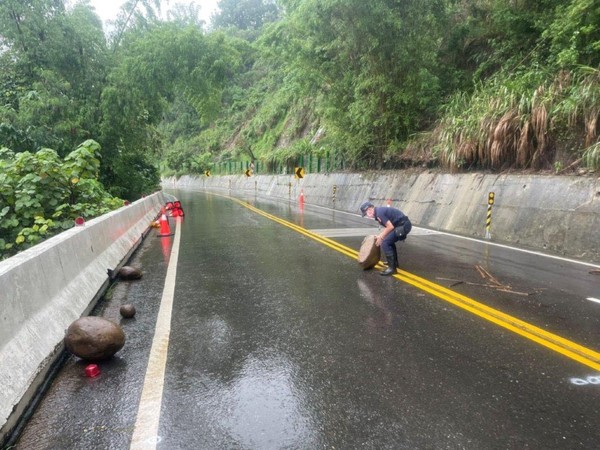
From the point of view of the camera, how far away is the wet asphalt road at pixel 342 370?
2881mm

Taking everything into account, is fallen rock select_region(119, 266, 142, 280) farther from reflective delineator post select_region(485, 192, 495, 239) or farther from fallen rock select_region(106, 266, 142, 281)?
reflective delineator post select_region(485, 192, 495, 239)

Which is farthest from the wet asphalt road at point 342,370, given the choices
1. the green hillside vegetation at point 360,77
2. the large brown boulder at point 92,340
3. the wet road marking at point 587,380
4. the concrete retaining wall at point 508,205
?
the green hillside vegetation at point 360,77

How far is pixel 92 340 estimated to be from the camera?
3.97 metres

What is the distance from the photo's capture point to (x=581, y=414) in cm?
307

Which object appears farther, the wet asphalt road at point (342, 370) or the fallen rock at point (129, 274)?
the fallen rock at point (129, 274)

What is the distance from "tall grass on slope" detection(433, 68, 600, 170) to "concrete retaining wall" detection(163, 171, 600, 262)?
2.04 feet

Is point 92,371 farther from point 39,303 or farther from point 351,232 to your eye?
point 351,232

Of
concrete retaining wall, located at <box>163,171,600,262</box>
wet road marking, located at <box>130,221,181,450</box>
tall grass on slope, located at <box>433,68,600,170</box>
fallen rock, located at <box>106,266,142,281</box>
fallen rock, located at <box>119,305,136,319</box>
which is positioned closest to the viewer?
wet road marking, located at <box>130,221,181,450</box>

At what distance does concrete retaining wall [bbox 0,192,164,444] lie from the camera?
316 cm

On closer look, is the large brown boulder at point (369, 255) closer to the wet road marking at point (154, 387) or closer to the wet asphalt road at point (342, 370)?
the wet asphalt road at point (342, 370)

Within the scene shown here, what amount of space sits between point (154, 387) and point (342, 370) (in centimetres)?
153

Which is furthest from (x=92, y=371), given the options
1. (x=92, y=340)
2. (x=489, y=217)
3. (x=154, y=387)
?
(x=489, y=217)

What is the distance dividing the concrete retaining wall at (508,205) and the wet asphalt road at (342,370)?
289 cm

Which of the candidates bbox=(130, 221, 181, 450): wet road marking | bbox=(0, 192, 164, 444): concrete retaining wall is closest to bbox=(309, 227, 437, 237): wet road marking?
bbox=(0, 192, 164, 444): concrete retaining wall
